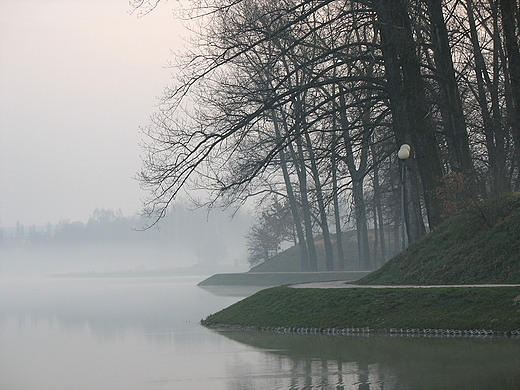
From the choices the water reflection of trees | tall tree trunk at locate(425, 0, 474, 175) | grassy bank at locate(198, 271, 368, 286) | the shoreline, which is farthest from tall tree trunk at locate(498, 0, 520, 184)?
grassy bank at locate(198, 271, 368, 286)

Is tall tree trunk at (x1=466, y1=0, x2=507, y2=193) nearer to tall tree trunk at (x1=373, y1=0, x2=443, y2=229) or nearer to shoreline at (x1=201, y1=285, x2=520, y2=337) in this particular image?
tall tree trunk at (x1=373, y1=0, x2=443, y2=229)

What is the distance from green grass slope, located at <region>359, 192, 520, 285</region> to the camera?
1728 cm

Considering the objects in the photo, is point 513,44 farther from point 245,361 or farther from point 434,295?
point 245,361

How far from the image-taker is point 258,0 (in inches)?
1065

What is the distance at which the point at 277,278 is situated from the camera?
45.1m

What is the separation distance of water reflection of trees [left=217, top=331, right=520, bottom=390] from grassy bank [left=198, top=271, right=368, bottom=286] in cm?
2415

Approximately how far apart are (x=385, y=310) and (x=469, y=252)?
4.18 m

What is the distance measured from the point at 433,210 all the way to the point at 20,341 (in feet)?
40.8

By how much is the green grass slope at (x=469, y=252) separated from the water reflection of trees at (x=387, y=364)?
4614 millimetres

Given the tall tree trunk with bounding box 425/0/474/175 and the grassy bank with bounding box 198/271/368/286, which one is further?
the grassy bank with bounding box 198/271/368/286

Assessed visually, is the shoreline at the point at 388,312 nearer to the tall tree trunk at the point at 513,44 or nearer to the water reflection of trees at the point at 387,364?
the water reflection of trees at the point at 387,364

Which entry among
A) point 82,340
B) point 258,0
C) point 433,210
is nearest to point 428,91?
point 433,210

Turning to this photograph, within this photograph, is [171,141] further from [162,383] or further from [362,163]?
[362,163]

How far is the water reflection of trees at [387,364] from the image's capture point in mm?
9031
